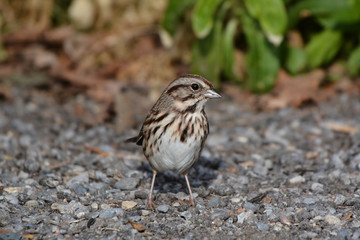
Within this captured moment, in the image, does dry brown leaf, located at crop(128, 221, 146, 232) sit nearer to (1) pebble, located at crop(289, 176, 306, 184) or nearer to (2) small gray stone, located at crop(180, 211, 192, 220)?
(2) small gray stone, located at crop(180, 211, 192, 220)

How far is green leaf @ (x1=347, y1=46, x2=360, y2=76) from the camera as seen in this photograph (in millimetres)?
9188

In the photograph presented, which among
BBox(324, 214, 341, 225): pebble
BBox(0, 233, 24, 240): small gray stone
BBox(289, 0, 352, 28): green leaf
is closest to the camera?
BBox(0, 233, 24, 240): small gray stone

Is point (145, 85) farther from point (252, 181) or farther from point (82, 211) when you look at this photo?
point (82, 211)

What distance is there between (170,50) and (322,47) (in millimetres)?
2635

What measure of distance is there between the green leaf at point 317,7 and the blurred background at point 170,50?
0.05 ft

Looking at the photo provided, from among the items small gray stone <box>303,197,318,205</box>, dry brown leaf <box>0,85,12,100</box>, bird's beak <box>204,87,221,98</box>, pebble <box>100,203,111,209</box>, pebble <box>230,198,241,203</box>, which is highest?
bird's beak <box>204,87,221,98</box>

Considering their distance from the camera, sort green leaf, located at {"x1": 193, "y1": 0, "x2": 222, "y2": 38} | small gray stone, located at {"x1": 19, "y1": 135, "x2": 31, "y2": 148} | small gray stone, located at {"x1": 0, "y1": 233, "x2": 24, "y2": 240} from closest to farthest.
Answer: small gray stone, located at {"x1": 0, "y1": 233, "x2": 24, "y2": 240} → small gray stone, located at {"x1": 19, "y1": 135, "x2": 31, "y2": 148} → green leaf, located at {"x1": 193, "y1": 0, "x2": 222, "y2": 38}

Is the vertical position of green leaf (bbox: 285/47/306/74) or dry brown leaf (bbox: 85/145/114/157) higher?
green leaf (bbox: 285/47/306/74)

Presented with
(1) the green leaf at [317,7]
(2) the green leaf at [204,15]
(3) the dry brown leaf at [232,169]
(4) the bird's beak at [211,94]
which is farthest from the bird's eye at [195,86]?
(1) the green leaf at [317,7]

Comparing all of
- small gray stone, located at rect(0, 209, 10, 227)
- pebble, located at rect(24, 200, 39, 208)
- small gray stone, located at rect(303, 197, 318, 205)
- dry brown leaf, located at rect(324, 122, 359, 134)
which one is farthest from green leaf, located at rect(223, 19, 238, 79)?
small gray stone, located at rect(0, 209, 10, 227)

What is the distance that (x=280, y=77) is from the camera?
9.38 meters

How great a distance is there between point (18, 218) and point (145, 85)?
5213mm

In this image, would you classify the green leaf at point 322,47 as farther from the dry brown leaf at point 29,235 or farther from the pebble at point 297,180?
the dry brown leaf at point 29,235

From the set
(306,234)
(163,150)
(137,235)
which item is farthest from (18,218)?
(306,234)
